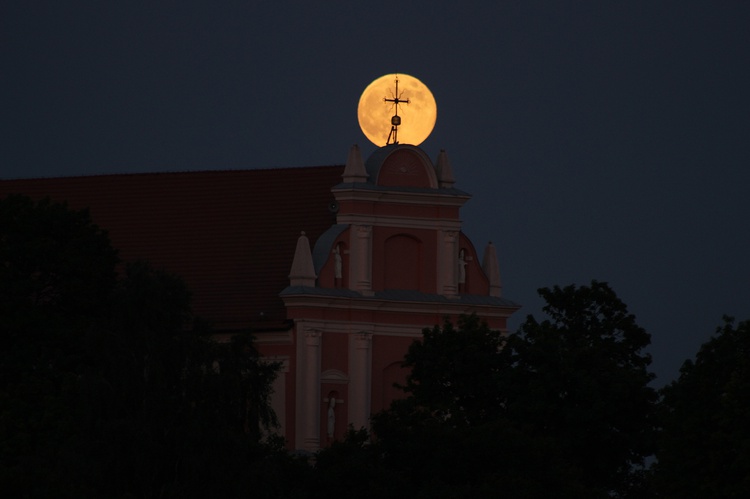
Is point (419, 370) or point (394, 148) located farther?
point (394, 148)

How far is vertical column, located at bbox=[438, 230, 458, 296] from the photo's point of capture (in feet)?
254

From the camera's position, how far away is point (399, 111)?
7894 cm

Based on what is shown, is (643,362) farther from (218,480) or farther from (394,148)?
(218,480)

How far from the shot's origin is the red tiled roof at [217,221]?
7744 cm

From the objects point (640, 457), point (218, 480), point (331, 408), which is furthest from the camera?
point (331, 408)

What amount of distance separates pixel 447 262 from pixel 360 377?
447cm

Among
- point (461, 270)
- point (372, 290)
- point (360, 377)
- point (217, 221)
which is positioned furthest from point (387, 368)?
point (217, 221)

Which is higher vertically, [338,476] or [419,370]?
[419,370]

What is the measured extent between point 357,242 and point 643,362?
9.80 meters

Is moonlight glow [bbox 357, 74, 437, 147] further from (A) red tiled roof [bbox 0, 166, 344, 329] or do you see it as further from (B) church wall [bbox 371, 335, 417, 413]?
(B) church wall [bbox 371, 335, 417, 413]

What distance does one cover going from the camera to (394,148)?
77.5 metres

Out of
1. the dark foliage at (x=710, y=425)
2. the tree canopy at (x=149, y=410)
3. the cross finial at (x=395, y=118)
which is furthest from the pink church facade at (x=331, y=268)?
the dark foliage at (x=710, y=425)

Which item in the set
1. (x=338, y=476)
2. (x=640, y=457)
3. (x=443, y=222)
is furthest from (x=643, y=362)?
(x=338, y=476)

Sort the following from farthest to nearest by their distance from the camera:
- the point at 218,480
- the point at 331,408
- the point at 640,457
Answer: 1. the point at 331,408
2. the point at 640,457
3. the point at 218,480
